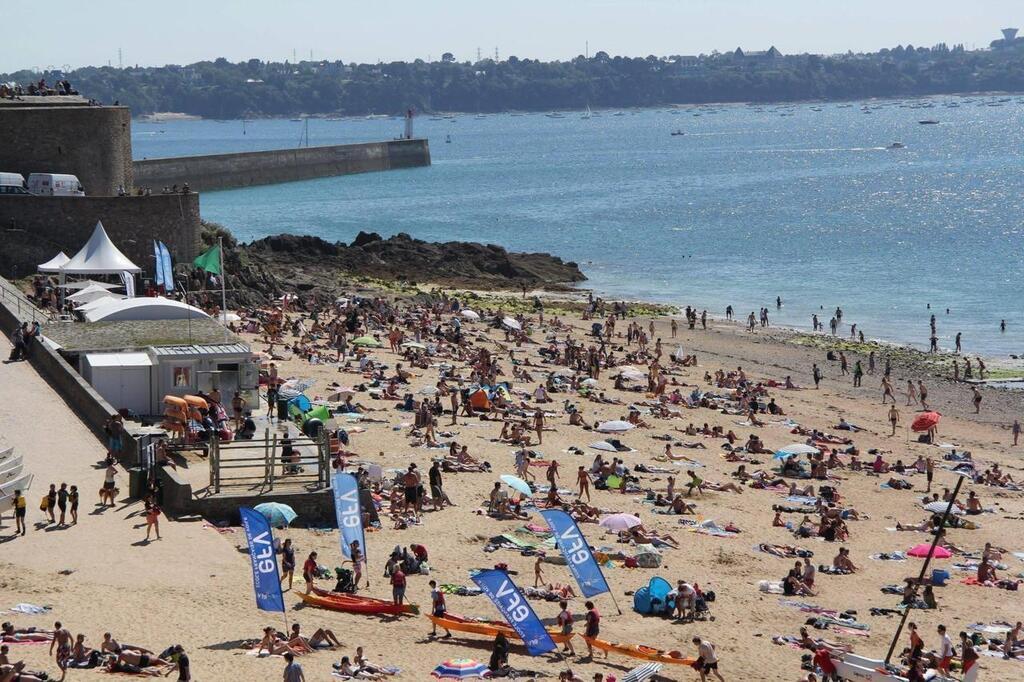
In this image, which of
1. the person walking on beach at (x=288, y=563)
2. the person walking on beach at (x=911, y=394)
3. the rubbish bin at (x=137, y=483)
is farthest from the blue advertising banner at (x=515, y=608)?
the person walking on beach at (x=911, y=394)

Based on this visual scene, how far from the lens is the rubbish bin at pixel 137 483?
20.4 meters

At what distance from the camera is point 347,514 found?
18.9 m

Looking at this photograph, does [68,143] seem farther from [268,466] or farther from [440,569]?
[440,569]

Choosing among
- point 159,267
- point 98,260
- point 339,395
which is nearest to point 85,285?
point 98,260

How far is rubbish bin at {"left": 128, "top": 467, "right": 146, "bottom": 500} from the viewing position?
2041 cm

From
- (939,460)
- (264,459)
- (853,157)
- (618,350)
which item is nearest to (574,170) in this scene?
(853,157)

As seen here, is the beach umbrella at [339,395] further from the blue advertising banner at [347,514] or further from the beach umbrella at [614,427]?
A: the blue advertising banner at [347,514]

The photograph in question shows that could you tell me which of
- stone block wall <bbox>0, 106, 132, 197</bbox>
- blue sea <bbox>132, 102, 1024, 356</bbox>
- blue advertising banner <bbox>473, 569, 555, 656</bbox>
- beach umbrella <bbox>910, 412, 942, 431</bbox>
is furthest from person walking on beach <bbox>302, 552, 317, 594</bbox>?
blue sea <bbox>132, 102, 1024, 356</bbox>

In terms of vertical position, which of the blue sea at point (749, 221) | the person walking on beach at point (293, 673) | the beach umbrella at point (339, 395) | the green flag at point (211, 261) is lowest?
the blue sea at point (749, 221)

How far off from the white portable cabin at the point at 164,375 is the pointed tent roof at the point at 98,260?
10.7 metres

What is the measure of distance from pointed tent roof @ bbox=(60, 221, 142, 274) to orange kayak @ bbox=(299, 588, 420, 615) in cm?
1918

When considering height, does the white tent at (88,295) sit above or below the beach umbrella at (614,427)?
above

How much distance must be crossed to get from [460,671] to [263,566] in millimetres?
2446

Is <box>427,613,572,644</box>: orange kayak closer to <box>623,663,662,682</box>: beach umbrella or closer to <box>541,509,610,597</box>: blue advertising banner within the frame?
<box>541,509,610,597</box>: blue advertising banner
